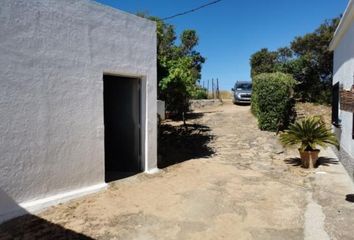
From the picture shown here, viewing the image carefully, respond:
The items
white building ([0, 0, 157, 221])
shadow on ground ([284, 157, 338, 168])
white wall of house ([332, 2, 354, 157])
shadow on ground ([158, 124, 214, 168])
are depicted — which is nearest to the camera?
white building ([0, 0, 157, 221])

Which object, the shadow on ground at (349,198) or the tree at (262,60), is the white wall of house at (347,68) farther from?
the tree at (262,60)

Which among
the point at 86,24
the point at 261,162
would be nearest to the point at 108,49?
the point at 86,24

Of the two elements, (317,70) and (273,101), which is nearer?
(273,101)

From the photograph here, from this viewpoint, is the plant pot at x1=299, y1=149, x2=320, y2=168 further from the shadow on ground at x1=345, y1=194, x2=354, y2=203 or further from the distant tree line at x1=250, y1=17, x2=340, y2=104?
the distant tree line at x1=250, y1=17, x2=340, y2=104

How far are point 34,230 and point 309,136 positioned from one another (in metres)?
8.21

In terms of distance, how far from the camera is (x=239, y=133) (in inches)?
630

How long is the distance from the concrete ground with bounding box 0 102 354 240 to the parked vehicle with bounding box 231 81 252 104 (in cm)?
1503

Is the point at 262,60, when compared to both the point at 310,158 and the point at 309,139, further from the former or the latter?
the point at 310,158

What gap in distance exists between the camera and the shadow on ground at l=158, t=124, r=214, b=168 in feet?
40.0

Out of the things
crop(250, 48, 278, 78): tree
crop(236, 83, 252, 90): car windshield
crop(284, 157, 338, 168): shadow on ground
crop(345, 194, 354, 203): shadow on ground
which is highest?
crop(250, 48, 278, 78): tree

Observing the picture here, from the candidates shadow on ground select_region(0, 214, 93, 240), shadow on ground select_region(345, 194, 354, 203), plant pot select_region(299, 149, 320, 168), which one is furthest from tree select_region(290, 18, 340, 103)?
shadow on ground select_region(0, 214, 93, 240)

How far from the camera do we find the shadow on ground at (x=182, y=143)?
12.2 meters

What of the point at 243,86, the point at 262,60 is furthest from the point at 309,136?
the point at 262,60

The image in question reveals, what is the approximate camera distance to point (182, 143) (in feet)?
47.0
